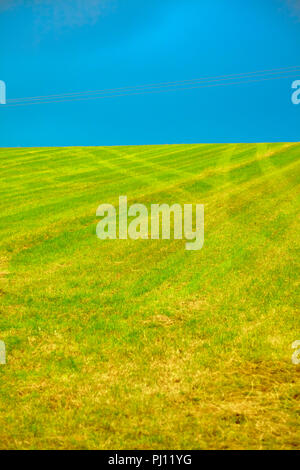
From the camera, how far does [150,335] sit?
6164mm

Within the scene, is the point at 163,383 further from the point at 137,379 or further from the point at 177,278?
the point at 177,278

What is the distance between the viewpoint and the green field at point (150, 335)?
4.27 meters

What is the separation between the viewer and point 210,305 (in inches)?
285

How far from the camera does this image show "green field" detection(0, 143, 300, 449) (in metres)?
4.27

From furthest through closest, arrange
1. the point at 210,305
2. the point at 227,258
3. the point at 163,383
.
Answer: the point at 227,258
the point at 210,305
the point at 163,383

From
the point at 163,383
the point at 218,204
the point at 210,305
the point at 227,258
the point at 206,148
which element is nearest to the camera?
the point at 163,383

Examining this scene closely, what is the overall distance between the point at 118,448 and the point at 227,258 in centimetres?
650

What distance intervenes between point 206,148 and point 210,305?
31534 millimetres

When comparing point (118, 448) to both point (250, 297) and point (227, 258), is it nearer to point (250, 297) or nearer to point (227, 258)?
point (250, 297)

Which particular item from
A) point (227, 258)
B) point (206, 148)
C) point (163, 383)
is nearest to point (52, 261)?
point (227, 258)

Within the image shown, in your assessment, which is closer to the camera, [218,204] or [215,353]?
[215,353]
